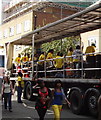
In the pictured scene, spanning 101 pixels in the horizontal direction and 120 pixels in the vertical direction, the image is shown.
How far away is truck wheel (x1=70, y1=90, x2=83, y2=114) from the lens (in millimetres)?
10800

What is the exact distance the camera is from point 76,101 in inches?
443


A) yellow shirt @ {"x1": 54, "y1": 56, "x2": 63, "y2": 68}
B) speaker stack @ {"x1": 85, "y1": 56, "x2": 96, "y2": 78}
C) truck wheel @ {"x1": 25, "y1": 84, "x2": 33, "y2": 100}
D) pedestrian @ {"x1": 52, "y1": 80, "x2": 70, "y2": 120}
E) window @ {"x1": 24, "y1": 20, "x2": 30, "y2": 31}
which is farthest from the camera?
window @ {"x1": 24, "y1": 20, "x2": 30, "y2": 31}

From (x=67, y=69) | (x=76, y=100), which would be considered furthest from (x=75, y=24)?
(x=76, y=100)

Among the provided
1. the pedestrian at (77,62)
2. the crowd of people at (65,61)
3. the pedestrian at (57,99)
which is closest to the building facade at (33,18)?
the crowd of people at (65,61)

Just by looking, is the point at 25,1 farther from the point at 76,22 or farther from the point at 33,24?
the point at 76,22

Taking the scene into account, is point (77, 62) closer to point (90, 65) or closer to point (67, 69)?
point (67, 69)

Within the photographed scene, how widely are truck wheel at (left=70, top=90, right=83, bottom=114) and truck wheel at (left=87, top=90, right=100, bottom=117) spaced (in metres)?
0.44

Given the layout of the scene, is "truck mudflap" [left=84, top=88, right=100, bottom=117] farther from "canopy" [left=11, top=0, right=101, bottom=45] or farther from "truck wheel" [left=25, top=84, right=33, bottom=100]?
"truck wheel" [left=25, top=84, right=33, bottom=100]

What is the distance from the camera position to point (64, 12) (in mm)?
46156

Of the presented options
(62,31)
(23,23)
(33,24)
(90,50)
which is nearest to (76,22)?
(90,50)

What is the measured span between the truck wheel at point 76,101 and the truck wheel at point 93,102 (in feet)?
1.46

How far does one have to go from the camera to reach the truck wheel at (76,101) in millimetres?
10800

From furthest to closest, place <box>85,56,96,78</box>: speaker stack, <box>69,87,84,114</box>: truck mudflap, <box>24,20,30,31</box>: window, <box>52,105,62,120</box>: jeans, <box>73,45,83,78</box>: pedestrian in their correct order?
<box>24,20,30,31</box>: window → <box>73,45,83,78</box>: pedestrian → <box>85,56,96,78</box>: speaker stack → <box>69,87,84,114</box>: truck mudflap → <box>52,105,62,120</box>: jeans

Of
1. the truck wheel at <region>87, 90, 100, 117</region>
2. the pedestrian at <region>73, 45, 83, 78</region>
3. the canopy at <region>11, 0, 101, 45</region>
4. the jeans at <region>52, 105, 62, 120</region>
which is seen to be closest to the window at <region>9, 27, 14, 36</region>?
the canopy at <region>11, 0, 101, 45</region>
